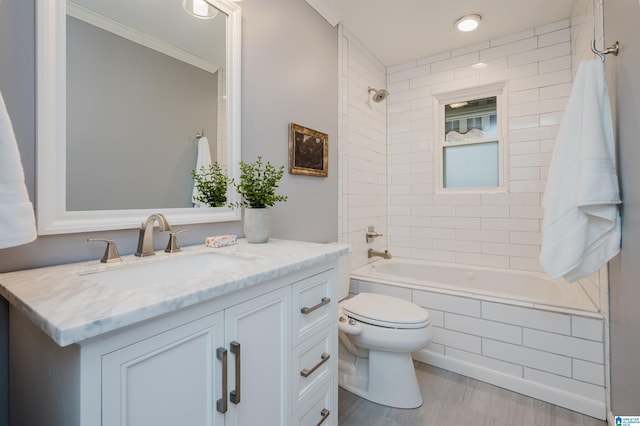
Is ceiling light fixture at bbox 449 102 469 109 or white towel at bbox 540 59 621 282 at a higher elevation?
ceiling light fixture at bbox 449 102 469 109

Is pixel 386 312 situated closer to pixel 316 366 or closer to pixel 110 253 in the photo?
pixel 316 366

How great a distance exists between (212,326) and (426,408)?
4.93 feet

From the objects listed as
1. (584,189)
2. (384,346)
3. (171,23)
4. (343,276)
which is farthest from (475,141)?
(171,23)

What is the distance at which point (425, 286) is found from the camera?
2158 millimetres

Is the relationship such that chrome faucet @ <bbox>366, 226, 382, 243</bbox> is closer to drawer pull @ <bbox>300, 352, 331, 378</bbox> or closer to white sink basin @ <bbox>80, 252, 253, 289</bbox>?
drawer pull @ <bbox>300, 352, 331, 378</bbox>

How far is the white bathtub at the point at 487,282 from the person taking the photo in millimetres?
1853

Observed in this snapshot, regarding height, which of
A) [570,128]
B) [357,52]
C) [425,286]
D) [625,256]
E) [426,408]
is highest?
[357,52]

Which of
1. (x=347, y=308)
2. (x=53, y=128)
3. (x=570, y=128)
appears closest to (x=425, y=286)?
(x=347, y=308)

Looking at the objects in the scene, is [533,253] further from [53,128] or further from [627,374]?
[53,128]

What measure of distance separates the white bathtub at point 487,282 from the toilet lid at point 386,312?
37 centimetres

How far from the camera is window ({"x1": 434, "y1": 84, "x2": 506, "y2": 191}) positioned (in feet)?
8.79

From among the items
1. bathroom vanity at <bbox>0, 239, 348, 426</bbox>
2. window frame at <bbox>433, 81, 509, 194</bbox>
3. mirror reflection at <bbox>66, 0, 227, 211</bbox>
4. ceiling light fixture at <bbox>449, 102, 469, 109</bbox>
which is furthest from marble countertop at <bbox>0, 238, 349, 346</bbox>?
ceiling light fixture at <bbox>449, 102, 469, 109</bbox>

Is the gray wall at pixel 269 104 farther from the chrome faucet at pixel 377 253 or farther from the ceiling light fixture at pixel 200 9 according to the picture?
the chrome faucet at pixel 377 253

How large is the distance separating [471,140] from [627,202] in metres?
1.72
